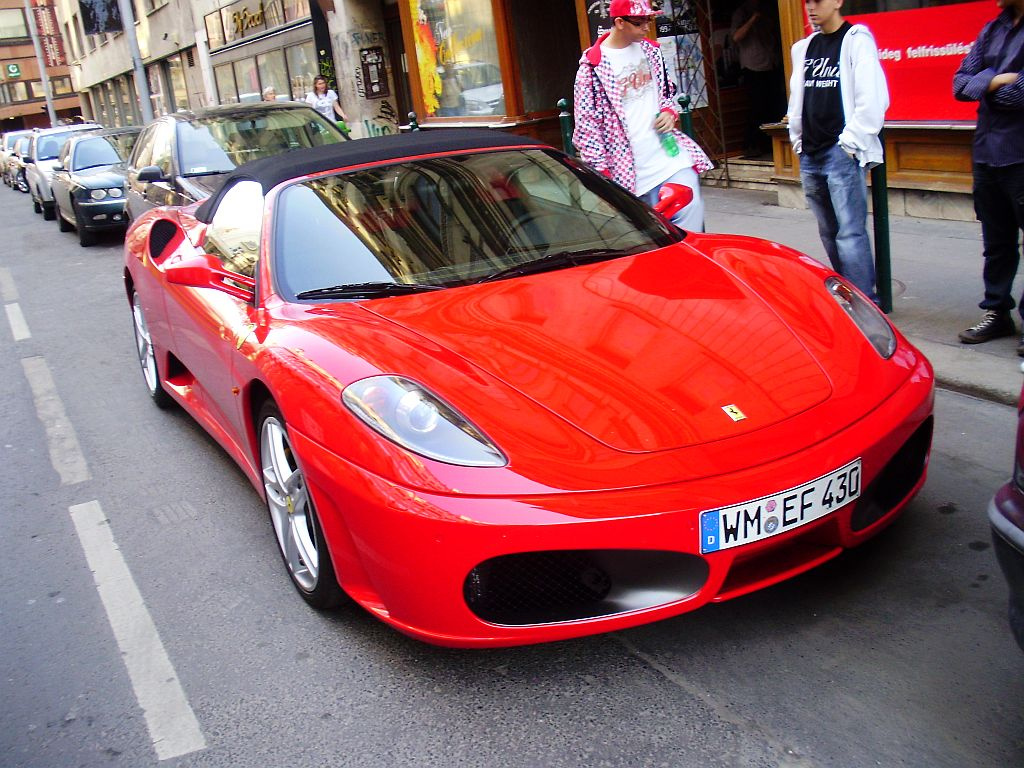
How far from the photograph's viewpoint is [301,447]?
314 centimetres

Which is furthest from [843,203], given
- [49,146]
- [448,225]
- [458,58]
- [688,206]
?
[49,146]

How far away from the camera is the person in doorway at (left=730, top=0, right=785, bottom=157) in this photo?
11102 mm

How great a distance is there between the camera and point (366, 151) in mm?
4324

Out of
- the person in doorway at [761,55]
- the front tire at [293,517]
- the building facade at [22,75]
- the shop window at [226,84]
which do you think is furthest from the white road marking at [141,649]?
the building facade at [22,75]

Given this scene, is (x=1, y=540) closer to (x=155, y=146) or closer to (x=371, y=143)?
(x=371, y=143)

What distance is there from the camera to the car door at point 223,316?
3945mm

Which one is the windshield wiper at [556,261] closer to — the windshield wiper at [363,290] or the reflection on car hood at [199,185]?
the windshield wiper at [363,290]

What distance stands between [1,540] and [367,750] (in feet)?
7.95

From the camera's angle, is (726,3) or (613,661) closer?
(613,661)

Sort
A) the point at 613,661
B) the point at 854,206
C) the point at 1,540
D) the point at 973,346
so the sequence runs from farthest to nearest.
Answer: the point at 854,206
the point at 973,346
the point at 1,540
the point at 613,661

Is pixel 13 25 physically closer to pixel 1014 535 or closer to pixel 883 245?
pixel 883 245

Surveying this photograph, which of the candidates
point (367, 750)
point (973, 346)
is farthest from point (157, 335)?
point (973, 346)

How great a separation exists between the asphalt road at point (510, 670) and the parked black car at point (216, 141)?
566cm

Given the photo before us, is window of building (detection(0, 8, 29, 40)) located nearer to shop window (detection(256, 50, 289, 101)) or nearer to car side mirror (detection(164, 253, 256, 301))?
shop window (detection(256, 50, 289, 101))
